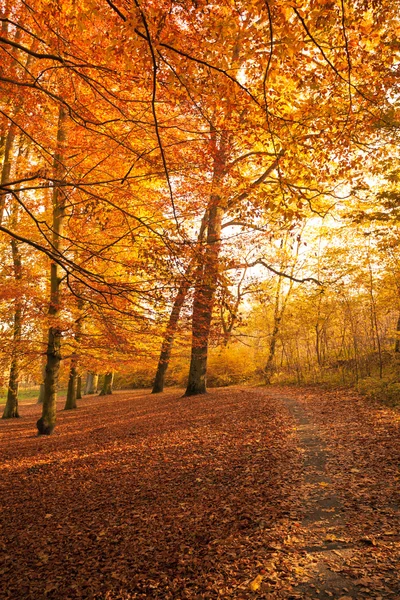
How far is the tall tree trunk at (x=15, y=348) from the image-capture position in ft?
28.6

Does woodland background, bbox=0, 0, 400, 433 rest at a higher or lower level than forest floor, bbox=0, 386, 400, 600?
Result: higher

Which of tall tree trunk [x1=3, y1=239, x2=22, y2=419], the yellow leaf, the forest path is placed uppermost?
tall tree trunk [x1=3, y1=239, x2=22, y2=419]

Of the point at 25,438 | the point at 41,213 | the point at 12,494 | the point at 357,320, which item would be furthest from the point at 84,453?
the point at 357,320

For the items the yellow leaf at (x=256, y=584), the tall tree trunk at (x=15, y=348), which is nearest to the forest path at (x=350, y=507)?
the yellow leaf at (x=256, y=584)

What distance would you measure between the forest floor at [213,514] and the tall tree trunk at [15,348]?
2.44 meters

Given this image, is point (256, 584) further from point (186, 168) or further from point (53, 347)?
point (53, 347)

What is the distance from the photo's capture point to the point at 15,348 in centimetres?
862

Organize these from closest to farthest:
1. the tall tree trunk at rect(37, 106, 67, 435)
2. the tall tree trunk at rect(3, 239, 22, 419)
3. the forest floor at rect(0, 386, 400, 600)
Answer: the forest floor at rect(0, 386, 400, 600), the tall tree trunk at rect(3, 239, 22, 419), the tall tree trunk at rect(37, 106, 67, 435)

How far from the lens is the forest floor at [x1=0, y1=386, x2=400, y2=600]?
2.89 m

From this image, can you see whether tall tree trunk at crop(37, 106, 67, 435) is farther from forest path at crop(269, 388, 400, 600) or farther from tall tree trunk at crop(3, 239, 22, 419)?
forest path at crop(269, 388, 400, 600)

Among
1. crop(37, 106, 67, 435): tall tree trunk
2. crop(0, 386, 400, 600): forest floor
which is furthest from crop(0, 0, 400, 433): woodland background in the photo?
crop(0, 386, 400, 600): forest floor

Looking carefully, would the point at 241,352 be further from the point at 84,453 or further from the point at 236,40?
the point at 236,40

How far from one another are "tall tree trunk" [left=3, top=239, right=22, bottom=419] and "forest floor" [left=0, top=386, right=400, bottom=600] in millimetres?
2445

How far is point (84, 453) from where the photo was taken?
706 cm
